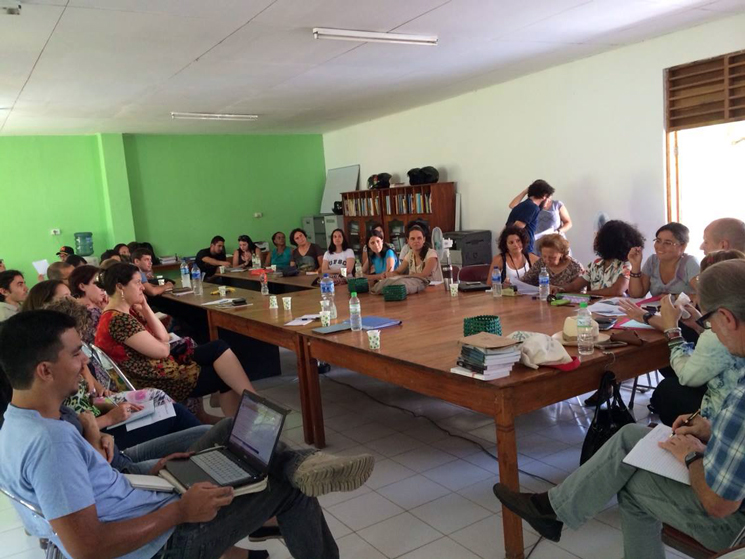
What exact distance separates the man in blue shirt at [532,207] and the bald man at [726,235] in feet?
9.30

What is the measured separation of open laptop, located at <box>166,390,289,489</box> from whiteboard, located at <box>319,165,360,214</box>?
27.0 feet

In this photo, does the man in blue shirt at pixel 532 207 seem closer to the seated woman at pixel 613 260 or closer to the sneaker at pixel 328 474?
the seated woman at pixel 613 260

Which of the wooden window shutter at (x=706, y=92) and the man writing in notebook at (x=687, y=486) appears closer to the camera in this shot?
the man writing in notebook at (x=687, y=486)

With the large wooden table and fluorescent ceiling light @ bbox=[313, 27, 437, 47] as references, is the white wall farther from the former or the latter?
the large wooden table

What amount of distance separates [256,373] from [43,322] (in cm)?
364

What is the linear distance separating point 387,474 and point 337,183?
7.94 m

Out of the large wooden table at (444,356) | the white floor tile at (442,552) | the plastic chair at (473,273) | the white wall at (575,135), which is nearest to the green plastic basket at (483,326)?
the large wooden table at (444,356)

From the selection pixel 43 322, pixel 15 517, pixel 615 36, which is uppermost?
pixel 615 36

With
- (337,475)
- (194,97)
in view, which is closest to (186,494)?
(337,475)

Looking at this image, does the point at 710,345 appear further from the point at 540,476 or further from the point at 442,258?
the point at 442,258

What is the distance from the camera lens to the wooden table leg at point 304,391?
140 inches

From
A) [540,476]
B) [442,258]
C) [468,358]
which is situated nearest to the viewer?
[468,358]

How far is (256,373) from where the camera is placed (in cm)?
523

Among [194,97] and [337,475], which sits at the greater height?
[194,97]
